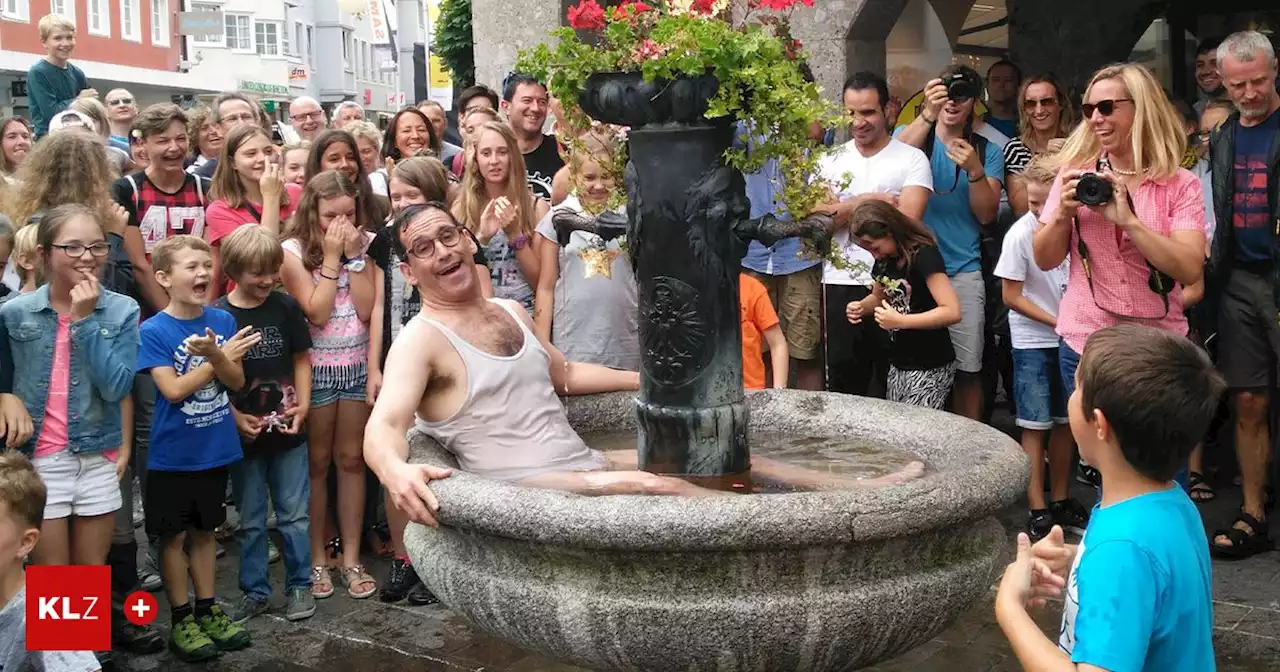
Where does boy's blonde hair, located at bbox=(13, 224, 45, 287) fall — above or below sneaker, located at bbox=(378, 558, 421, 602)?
above

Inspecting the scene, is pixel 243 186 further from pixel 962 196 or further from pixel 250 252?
pixel 962 196

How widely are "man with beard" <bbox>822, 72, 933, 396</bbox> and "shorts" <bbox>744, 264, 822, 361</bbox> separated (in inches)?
1.8

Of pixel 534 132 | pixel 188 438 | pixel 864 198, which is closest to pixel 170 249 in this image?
pixel 188 438

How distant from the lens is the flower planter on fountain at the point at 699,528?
9.86ft

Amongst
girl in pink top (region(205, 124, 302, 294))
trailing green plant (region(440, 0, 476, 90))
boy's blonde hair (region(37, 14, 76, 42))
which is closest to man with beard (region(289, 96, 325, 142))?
boy's blonde hair (region(37, 14, 76, 42))

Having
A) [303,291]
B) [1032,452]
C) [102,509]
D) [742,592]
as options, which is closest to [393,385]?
[742,592]

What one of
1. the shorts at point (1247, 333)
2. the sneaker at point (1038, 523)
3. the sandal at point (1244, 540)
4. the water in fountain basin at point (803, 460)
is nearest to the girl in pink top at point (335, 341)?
the water in fountain basin at point (803, 460)

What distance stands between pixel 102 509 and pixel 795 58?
2.88 m

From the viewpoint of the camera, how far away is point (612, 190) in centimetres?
425

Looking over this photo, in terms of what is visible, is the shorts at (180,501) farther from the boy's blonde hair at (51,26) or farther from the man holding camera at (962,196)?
the boy's blonde hair at (51,26)

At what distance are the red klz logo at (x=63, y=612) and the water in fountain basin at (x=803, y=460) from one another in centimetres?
154

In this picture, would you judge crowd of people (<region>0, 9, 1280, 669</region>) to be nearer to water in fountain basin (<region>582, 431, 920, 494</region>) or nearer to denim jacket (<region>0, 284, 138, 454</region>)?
denim jacket (<region>0, 284, 138, 454</region>)

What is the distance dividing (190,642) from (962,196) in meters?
4.00

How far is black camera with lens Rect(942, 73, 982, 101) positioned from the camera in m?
6.66
